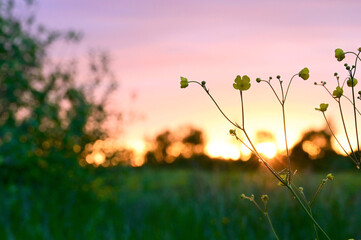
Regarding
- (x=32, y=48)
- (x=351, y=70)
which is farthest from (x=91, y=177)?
(x=351, y=70)

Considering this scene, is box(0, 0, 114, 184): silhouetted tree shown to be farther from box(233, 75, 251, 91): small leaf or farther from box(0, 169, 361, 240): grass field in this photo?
box(233, 75, 251, 91): small leaf

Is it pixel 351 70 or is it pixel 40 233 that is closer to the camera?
pixel 351 70

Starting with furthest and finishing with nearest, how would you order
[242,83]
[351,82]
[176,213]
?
[176,213], [351,82], [242,83]

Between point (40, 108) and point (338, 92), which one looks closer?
point (338, 92)

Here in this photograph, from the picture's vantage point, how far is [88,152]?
664 cm

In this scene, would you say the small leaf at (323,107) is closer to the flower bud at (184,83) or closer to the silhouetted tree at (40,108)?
the flower bud at (184,83)

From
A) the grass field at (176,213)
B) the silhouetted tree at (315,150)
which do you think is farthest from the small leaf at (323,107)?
the silhouetted tree at (315,150)

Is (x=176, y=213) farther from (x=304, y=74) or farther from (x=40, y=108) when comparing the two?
(x=304, y=74)

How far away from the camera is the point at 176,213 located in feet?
17.8

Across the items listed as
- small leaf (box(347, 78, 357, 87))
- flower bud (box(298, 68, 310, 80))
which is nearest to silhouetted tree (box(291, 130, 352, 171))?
small leaf (box(347, 78, 357, 87))

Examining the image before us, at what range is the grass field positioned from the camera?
4.40 m

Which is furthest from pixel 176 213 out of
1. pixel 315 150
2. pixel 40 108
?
pixel 315 150

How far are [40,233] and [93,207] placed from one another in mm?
1883

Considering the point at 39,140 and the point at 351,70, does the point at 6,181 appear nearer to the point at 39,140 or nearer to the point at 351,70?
the point at 39,140
